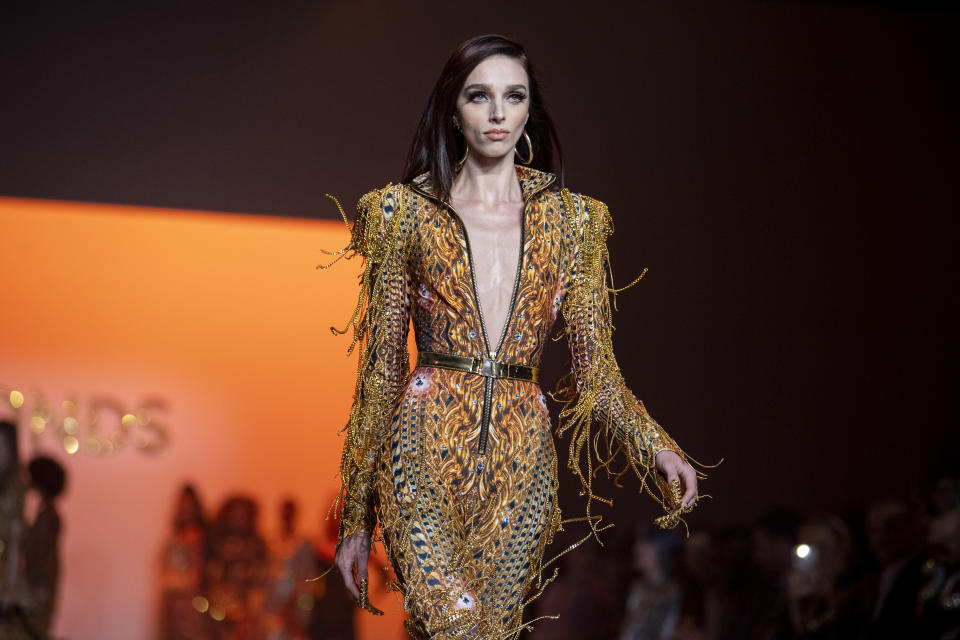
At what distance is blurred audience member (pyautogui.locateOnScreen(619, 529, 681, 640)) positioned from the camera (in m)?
5.52

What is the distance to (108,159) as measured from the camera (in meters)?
5.95

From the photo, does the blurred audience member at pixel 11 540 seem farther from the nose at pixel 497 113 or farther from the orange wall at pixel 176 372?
the nose at pixel 497 113

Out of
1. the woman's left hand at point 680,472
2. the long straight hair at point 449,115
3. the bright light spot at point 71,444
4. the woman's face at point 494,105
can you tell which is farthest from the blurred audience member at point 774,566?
the bright light spot at point 71,444

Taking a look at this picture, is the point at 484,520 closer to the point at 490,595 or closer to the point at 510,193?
the point at 490,595

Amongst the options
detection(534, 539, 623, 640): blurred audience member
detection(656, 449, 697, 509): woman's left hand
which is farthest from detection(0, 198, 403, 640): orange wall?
detection(656, 449, 697, 509): woman's left hand

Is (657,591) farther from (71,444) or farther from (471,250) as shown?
(471,250)

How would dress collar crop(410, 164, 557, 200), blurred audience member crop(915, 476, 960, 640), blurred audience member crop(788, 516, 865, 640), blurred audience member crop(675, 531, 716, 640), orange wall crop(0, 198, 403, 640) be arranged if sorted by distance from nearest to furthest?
dress collar crop(410, 164, 557, 200), blurred audience member crop(915, 476, 960, 640), blurred audience member crop(788, 516, 865, 640), blurred audience member crop(675, 531, 716, 640), orange wall crop(0, 198, 403, 640)

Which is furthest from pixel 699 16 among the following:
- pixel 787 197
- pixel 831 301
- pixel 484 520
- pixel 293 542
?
pixel 484 520

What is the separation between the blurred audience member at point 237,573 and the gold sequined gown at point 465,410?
4.16 m

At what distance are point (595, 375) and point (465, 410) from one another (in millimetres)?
318

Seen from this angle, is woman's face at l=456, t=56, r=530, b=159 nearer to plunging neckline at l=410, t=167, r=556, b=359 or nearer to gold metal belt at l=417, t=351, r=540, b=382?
plunging neckline at l=410, t=167, r=556, b=359

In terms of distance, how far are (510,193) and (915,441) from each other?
4363 millimetres

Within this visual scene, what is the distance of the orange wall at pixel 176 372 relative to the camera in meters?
6.70

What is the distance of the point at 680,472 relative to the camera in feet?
7.99
